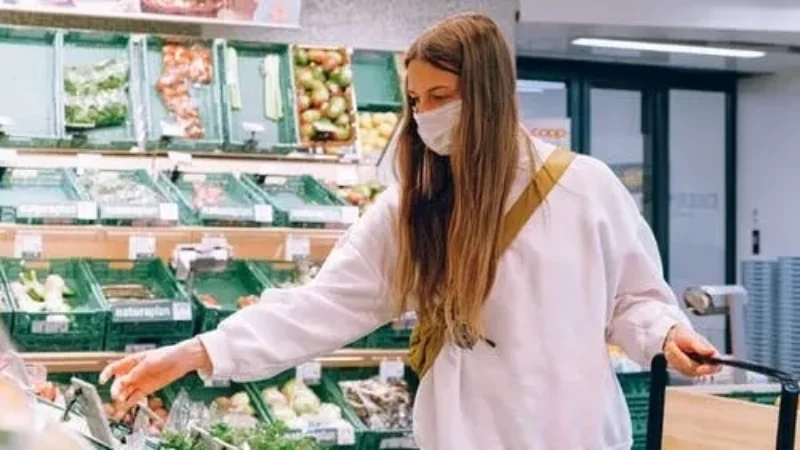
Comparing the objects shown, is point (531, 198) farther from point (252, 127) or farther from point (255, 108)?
point (255, 108)

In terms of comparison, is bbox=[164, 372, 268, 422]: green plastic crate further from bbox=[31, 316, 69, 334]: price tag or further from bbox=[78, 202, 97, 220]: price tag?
bbox=[78, 202, 97, 220]: price tag

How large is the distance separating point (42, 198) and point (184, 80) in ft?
2.67

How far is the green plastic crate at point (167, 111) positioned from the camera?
492 centimetres

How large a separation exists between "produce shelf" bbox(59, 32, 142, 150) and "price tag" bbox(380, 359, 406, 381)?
128 cm

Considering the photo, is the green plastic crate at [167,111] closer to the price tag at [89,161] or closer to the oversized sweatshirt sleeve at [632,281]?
the price tag at [89,161]

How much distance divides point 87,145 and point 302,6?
52.0 inches

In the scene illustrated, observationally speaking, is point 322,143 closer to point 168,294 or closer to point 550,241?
point 168,294

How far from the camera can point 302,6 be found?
18.6 ft

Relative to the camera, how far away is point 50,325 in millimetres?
4234

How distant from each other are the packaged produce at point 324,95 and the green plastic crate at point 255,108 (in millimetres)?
52

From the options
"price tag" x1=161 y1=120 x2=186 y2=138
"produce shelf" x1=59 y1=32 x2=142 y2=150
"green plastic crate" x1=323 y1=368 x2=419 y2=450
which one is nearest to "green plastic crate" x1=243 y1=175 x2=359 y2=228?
"price tag" x1=161 y1=120 x2=186 y2=138

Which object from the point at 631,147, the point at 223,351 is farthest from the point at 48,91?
the point at 631,147

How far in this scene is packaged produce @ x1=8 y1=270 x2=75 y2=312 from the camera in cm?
429

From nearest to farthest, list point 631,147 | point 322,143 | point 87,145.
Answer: point 87,145, point 322,143, point 631,147
